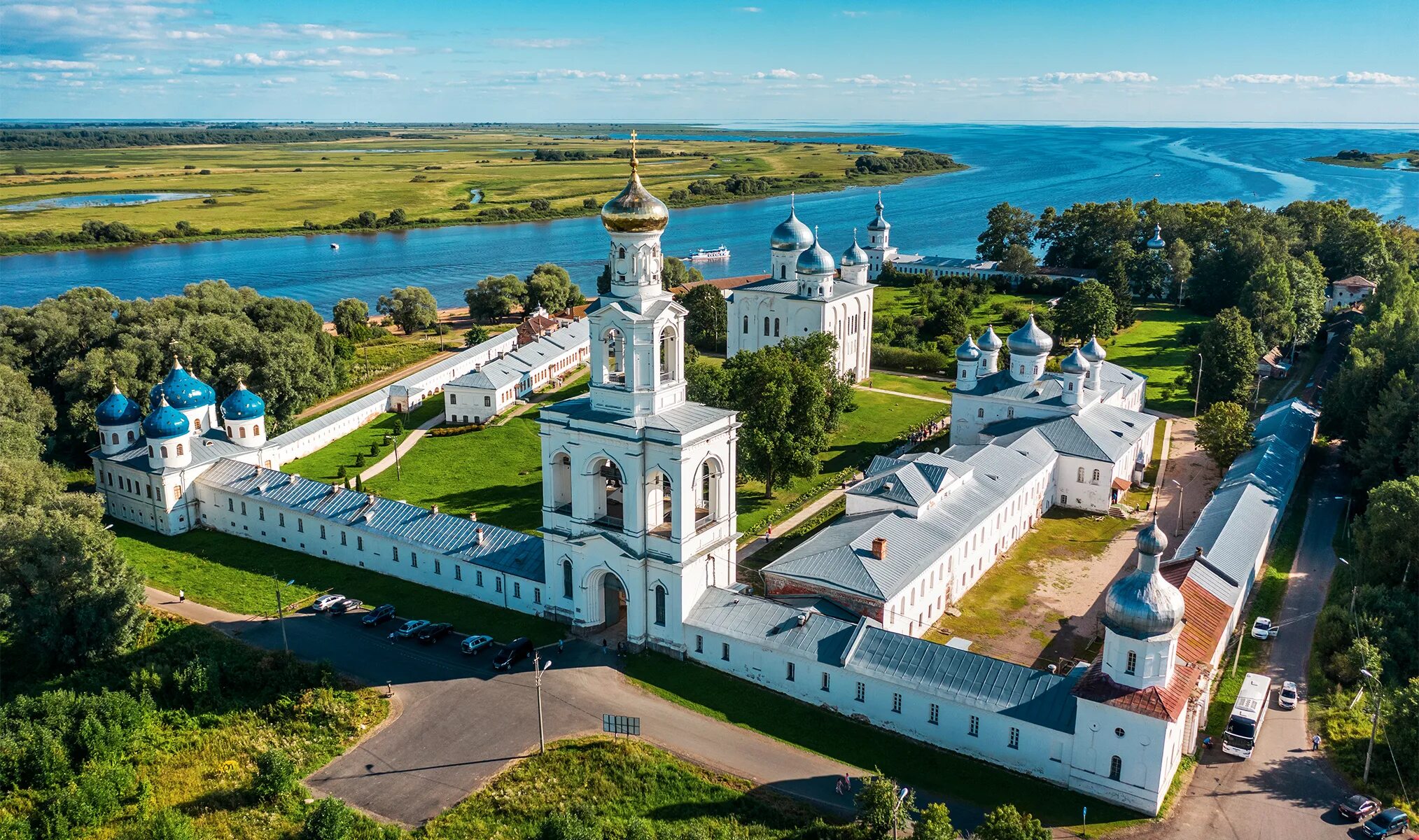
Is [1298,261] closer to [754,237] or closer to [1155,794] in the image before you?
[1155,794]

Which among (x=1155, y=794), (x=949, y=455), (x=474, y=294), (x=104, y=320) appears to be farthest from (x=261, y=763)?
(x=474, y=294)

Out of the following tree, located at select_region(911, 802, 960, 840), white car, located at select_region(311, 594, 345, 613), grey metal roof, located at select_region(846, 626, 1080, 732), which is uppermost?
grey metal roof, located at select_region(846, 626, 1080, 732)

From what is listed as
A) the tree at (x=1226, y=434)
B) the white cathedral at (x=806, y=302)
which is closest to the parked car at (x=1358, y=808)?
the tree at (x=1226, y=434)

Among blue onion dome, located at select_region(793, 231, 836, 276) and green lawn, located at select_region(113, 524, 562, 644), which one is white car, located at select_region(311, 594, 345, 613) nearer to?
green lawn, located at select_region(113, 524, 562, 644)

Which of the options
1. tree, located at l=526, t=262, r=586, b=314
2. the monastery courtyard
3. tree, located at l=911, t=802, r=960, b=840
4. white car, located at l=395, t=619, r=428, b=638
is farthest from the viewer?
tree, located at l=526, t=262, r=586, b=314

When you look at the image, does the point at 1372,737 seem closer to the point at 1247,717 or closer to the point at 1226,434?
the point at 1247,717

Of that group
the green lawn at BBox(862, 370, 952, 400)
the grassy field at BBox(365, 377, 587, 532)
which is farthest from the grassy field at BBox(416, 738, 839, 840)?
the green lawn at BBox(862, 370, 952, 400)
